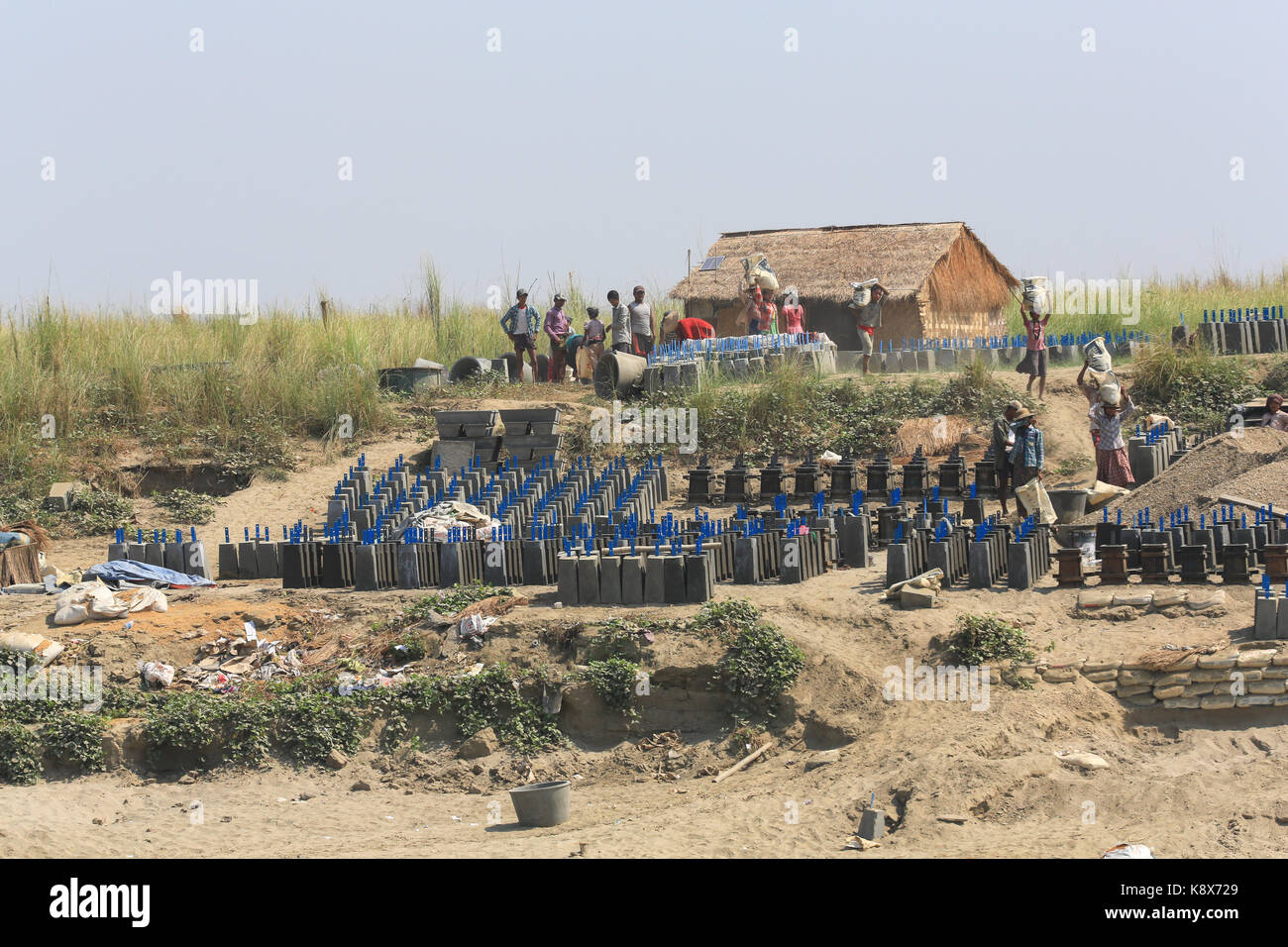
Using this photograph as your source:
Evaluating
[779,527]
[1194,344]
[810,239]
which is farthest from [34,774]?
[810,239]

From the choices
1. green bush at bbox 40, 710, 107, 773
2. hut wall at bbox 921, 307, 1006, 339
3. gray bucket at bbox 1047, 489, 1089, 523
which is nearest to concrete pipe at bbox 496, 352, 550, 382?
hut wall at bbox 921, 307, 1006, 339

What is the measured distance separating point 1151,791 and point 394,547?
5.97m

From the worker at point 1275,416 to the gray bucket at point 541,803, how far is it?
27.9 ft

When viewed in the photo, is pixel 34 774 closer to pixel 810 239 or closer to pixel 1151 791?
pixel 1151 791

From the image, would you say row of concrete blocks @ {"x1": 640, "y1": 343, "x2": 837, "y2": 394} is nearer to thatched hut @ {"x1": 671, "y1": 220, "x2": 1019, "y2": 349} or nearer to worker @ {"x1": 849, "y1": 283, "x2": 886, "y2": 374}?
worker @ {"x1": 849, "y1": 283, "x2": 886, "y2": 374}

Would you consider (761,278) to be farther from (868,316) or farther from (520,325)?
(520,325)

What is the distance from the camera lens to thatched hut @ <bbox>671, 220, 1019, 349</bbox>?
21.1 m

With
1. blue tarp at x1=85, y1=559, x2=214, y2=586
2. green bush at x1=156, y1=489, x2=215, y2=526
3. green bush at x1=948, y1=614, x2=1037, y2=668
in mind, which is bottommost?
green bush at x1=948, y1=614, x2=1037, y2=668

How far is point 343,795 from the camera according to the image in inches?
333

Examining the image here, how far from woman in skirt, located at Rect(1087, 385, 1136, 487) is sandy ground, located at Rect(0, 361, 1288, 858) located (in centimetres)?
338

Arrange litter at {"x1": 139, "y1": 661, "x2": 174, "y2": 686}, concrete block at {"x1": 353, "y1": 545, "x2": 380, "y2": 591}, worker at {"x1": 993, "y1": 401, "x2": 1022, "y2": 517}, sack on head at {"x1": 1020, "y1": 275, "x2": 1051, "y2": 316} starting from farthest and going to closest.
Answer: sack on head at {"x1": 1020, "y1": 275, "x2": 1051, "y2": 316}, worker at {"x1": 993, "y1": 401, "x2": 1022, "y2": 517}, concrete block at {"x1": 353, "y1": 545, "x2": 380, "y2": 591}, litter at {"x1": 139, "y1": 661, "x2": 174, "y2": 686}

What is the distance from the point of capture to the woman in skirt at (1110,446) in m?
12.8

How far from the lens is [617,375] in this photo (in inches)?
682

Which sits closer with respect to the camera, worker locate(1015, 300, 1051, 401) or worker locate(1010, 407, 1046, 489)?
worker locate(1010, 407, 1046, 489)
